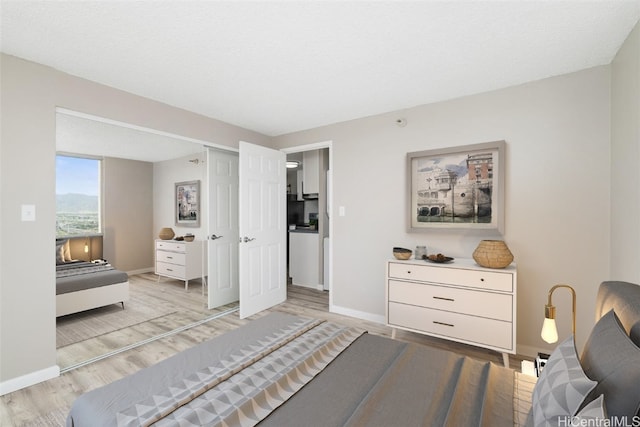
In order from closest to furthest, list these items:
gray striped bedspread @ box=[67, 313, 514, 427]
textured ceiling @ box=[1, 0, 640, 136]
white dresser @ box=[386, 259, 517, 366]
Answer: gray striped bedspread @ box=[67, 313, 514, 427] → textured ceiling @ box=[1, 0, 640, 136] → white dresser @ box=[386, 259, 517, 366]

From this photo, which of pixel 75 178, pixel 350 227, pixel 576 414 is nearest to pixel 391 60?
pixel 350 227

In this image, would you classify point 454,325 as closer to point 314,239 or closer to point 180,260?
point 314,239

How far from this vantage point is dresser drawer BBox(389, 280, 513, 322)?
Result: 2319 millimetres

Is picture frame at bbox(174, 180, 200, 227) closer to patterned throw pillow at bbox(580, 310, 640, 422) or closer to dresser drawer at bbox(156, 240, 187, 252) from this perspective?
dresser drawer at bbox(156, 240, 187, 252)

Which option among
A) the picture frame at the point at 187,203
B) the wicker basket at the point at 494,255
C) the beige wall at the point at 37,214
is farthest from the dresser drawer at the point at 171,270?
the wicker basket at the point at 494,255

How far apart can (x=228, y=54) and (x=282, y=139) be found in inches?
85.7

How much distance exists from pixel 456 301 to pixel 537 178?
1305 millimetres

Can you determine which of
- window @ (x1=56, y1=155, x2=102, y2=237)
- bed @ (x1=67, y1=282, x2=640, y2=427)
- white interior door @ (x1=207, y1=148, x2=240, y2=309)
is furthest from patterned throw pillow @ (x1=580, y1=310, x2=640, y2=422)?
window @ (x1=56, y1=155, x2=102, y2=237)

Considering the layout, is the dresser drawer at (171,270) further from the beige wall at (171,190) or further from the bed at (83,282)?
the bed at (83,282)

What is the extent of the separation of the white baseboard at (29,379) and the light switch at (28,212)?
1171 millimetres

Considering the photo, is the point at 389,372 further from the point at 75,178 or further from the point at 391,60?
the point at 75,178

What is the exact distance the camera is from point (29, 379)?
2145mm

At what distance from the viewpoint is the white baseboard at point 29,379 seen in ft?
6.69

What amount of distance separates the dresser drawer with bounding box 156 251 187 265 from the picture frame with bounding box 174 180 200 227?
49 cm
